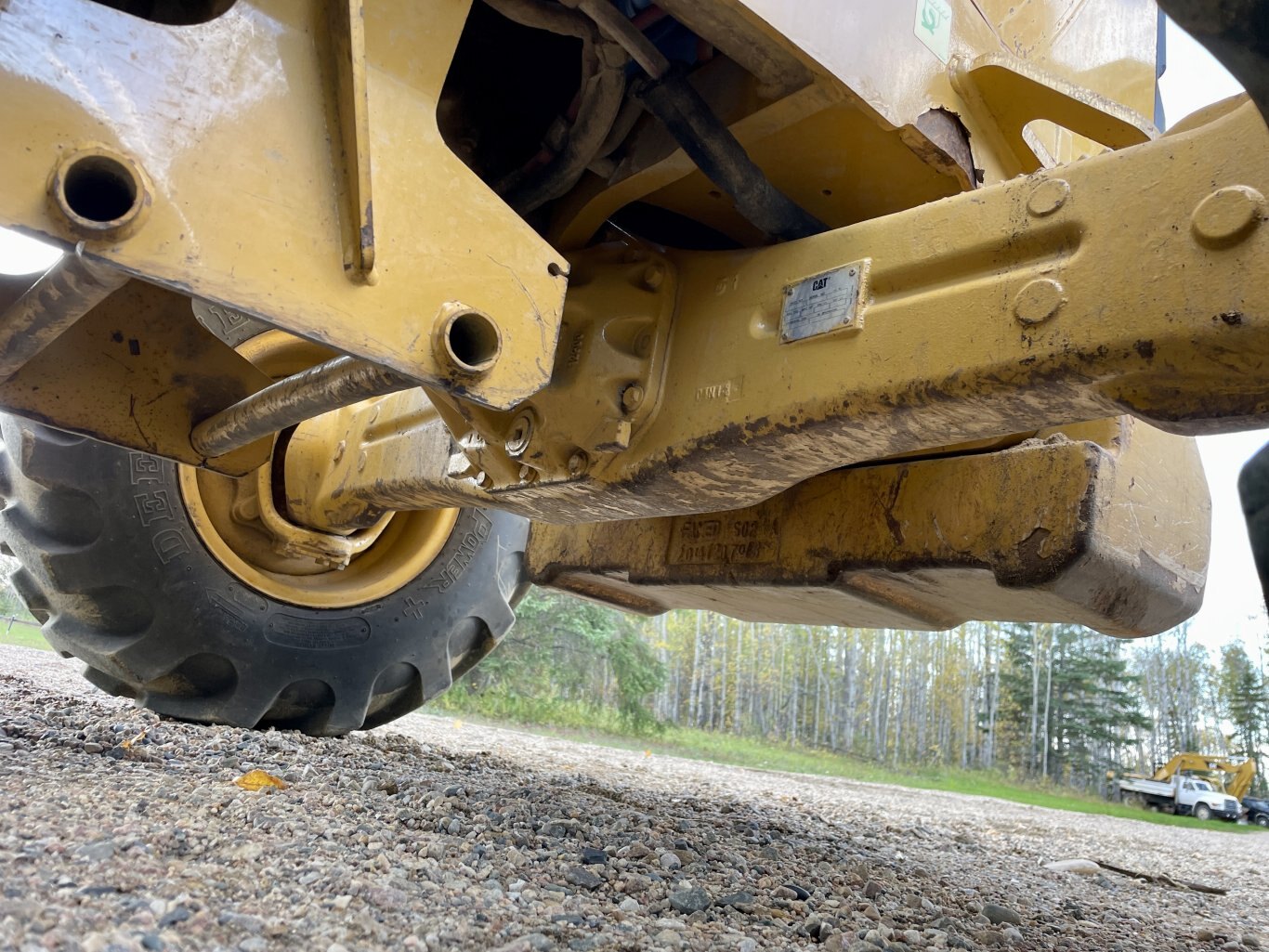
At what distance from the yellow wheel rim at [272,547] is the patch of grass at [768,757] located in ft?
32.7

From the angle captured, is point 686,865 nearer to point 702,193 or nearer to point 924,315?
point 924,315

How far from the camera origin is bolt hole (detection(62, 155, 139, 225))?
1.29 m

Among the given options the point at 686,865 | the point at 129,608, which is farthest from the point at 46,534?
the point at 686,865

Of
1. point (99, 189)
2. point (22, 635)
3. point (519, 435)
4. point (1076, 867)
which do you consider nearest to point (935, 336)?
point (519, 435)

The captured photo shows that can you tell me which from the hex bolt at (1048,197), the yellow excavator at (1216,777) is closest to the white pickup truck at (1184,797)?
the yellow excavator at (1216,777)

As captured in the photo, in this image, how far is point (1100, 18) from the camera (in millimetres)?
2324

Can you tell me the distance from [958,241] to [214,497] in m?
2.55

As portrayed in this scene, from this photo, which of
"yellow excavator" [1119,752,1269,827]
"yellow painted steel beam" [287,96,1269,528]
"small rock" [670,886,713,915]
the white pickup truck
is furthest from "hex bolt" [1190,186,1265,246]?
"yellow excavator" [1119,752,1269,827]

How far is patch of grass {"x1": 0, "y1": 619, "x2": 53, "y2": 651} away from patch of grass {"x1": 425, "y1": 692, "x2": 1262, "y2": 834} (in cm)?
567

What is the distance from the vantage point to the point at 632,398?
81.7 inches

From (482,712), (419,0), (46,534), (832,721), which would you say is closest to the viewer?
(419,0)

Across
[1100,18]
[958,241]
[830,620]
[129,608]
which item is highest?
[1100,18]

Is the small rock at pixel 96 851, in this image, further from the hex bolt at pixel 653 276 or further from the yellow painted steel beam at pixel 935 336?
the hex bolt at pixel 653 276

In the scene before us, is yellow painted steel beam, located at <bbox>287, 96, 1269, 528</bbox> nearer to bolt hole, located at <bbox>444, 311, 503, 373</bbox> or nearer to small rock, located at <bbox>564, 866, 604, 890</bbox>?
bolt hole, located at <bbox>444, 311, 503, 373</bbox>
